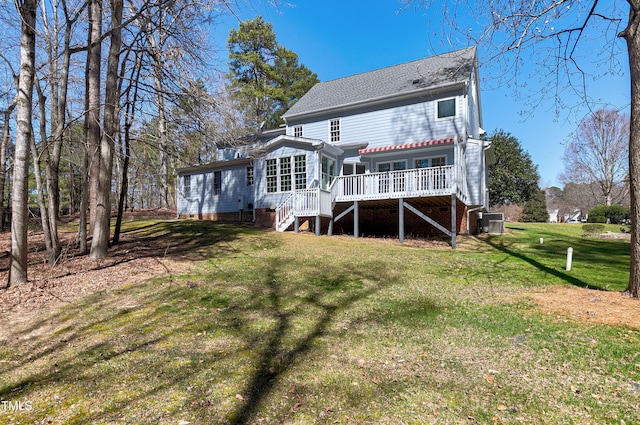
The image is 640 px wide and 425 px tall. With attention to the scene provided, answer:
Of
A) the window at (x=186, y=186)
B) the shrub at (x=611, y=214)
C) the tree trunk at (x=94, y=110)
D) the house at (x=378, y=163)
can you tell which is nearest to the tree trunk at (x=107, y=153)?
the tree trunk at (x=94, y=110)

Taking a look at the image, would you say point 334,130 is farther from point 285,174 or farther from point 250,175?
point 250,175

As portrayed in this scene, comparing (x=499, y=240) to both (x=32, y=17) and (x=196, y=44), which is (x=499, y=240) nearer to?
(x=196, y=44)

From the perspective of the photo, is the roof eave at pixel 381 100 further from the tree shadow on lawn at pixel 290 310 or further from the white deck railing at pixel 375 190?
the tree shadow on lawn at pixel 290 310

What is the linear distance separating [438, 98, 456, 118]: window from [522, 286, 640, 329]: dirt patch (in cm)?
1000

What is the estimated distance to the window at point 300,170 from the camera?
1456 centimetres

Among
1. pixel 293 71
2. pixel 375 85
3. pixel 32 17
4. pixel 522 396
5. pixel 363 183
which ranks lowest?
pixel 522 396

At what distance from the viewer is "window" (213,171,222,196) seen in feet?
62.4

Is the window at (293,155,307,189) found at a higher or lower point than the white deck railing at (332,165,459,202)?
higher

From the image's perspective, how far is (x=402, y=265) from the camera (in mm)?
8203

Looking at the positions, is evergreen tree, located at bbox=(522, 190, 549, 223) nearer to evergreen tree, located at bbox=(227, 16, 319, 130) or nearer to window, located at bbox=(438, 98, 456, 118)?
window, located at bbox=(438, 98, 456, 118)

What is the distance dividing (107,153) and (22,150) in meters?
2.03

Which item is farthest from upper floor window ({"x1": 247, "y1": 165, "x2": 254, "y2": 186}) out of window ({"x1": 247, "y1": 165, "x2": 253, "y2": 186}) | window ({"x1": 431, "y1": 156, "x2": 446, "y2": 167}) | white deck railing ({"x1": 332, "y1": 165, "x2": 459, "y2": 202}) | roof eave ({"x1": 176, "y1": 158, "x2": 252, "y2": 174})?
window ({"x1": 431, "y1": 156, "x2": 446, "y2": 167})

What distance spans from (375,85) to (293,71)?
16.0m

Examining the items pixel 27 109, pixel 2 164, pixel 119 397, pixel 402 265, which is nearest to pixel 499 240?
pixel 402 265
